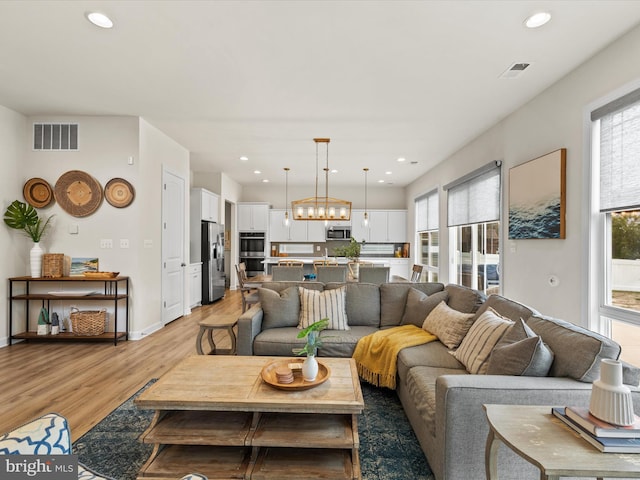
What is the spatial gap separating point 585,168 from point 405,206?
656cm

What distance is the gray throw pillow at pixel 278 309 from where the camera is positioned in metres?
3.35

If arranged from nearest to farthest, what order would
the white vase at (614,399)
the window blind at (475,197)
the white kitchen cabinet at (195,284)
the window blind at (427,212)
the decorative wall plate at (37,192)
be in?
1. the white vase at (614,399)
2. the decorative wall plate at (37,192)
3. the window blind at (475,197)
4. the white kitchen cabinet at (195,284)
5. the window blind at (427,212)

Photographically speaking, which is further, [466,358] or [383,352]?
[383,352]

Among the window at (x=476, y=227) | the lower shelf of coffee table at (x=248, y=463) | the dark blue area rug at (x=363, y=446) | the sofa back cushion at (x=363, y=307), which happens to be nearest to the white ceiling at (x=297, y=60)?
the window at (x=476, y=227)

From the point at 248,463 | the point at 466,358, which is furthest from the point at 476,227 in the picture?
the point at 248,463

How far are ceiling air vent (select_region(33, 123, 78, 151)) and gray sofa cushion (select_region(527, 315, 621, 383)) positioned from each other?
17.4 ft

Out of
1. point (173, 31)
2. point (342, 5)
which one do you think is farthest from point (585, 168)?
point (173, 31)

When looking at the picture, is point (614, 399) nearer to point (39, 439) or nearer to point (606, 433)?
point (606, 433)

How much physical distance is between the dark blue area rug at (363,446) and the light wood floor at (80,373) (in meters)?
0.16

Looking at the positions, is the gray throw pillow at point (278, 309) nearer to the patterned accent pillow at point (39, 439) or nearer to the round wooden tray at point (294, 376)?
the round wooden tray at point (294, 376)

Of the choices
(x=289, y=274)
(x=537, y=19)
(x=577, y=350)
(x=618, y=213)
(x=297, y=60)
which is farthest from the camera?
(x=289, y=274)

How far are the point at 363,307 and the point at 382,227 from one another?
5.71 meters

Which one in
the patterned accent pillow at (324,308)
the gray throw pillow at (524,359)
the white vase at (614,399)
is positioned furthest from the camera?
the patterned accent pillow at (324,308)

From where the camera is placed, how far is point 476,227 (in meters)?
5.14
